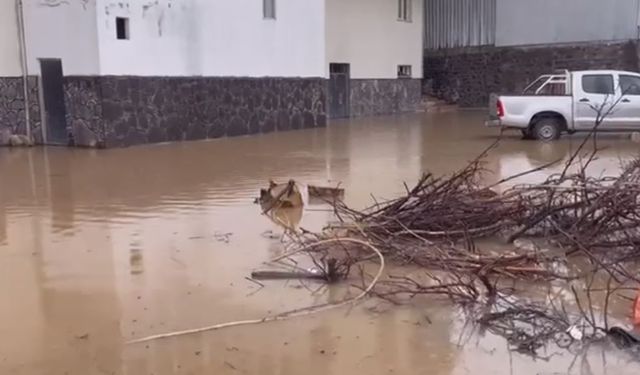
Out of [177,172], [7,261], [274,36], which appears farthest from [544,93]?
[7,261]

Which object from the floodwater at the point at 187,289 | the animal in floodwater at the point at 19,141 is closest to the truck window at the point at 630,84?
the floodwater at the point at 187,289

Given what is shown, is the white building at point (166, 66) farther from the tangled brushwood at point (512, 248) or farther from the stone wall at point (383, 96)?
the tangled brushwood at point (512, 248)

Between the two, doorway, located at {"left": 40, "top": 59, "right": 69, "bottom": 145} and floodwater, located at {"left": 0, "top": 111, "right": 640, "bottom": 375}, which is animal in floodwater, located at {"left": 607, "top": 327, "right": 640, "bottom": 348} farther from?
doorway, located at {"left": 40, "top": 59, "right": 69, "bottom": 145}

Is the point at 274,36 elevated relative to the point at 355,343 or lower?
elevated

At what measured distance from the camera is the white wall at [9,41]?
17.0 metres

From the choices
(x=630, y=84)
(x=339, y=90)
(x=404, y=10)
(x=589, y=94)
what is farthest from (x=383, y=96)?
(x=630, y=84)

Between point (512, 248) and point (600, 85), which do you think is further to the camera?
point (600, 85)

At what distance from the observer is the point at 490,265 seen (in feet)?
18.6

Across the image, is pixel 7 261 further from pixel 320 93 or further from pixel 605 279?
pixel 320 93

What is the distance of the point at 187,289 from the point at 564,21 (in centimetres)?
2873

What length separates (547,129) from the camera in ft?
55.6

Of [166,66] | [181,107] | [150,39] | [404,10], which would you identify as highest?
[404,10]

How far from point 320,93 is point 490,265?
711 inches

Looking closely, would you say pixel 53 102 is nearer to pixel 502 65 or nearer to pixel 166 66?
pixel 166 66
